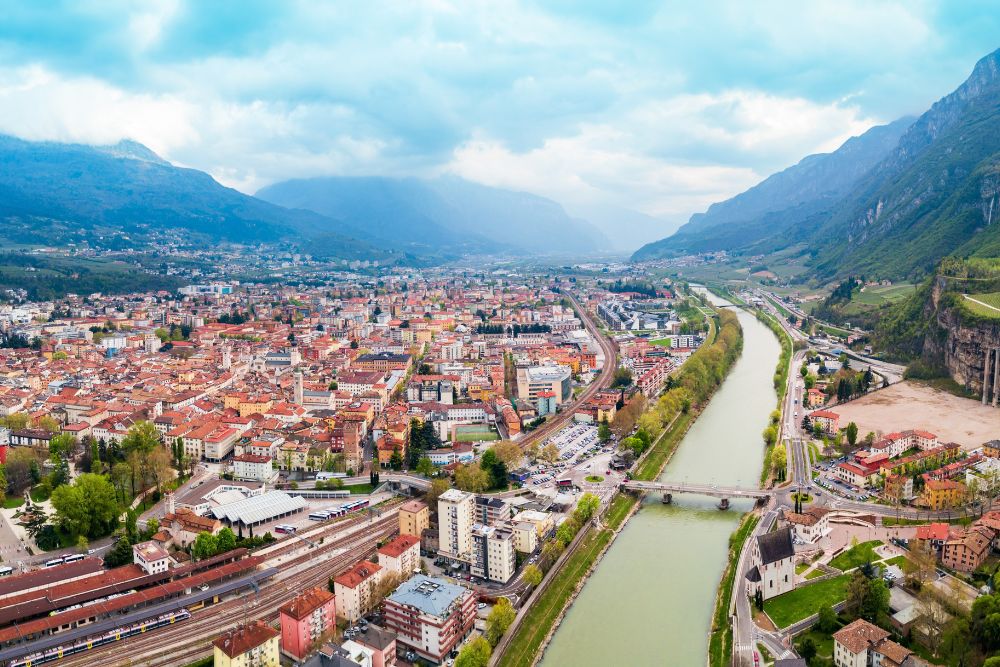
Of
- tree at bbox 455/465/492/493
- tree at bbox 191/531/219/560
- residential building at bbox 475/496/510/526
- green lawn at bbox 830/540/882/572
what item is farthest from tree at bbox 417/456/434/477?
green lawn at bbox 830/540/882/572

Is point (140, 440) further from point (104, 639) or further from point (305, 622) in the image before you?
point (305, 622)

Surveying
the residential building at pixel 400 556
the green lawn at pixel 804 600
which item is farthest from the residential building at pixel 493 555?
the green lawn at pixel 804 600

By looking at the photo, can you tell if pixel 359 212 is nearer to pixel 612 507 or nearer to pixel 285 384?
pixel 285 384

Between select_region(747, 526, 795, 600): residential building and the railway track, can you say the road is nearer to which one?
the railway track

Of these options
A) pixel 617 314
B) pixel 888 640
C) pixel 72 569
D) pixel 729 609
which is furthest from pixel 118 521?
pixel 617 314

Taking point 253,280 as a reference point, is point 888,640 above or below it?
below

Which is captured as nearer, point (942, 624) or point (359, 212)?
point (942, 624)

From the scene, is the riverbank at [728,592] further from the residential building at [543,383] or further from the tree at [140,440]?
the tree at [140,440]
